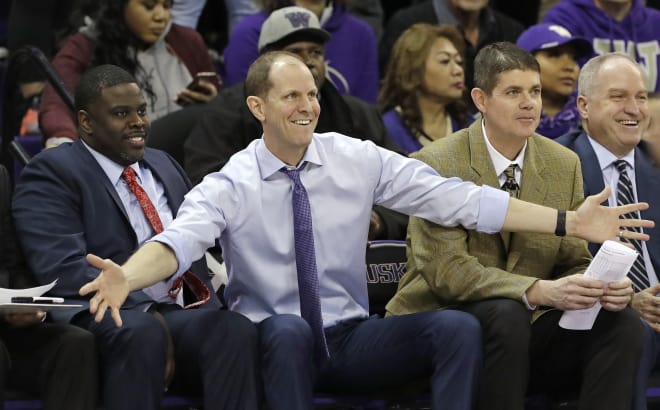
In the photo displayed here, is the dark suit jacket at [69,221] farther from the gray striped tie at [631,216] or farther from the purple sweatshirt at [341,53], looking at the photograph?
the purple sweatshirt at [341,53]

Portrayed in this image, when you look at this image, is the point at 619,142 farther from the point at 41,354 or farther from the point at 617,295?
the point at 41,354

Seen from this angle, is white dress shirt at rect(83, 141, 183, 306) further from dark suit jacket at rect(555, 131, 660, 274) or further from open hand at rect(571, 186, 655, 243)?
dark suit jacket at rect(555, 131, 660, 274)

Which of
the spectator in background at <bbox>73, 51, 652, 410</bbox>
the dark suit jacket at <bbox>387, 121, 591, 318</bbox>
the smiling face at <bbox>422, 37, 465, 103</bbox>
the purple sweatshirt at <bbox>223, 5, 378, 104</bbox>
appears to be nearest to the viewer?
the spectator in background at <bbox>73, 51, 652, 410</bbox>

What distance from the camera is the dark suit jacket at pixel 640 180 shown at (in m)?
5.21

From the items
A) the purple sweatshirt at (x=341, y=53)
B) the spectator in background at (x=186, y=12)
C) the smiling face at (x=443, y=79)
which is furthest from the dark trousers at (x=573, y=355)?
the spectator in background at (x=186, y=12)

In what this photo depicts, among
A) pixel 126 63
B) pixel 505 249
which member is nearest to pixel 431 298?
pixel 505 249

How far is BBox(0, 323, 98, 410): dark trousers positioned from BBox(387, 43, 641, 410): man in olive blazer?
1203 millimetres

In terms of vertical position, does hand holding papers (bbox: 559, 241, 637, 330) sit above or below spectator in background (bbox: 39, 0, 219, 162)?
below

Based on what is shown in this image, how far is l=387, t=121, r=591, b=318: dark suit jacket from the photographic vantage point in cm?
461

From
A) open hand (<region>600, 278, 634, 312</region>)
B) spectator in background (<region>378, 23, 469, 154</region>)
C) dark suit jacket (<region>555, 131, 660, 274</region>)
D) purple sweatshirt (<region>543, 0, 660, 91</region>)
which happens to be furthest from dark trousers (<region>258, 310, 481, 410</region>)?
purple sweatshirt (<region>543, 0, 660, 91</region>)

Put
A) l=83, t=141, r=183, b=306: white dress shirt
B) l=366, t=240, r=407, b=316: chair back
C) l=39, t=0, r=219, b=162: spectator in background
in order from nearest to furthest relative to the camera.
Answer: l=83, t=141, r=183, b=306: white dress shirt, l=366, t=240, r=407, b=316: chair back, l=39, t=0, r=219, b=162: spectator in background

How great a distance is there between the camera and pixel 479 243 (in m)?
4.71

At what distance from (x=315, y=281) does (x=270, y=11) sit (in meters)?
2.77

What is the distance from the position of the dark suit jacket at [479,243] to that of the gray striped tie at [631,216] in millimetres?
448
